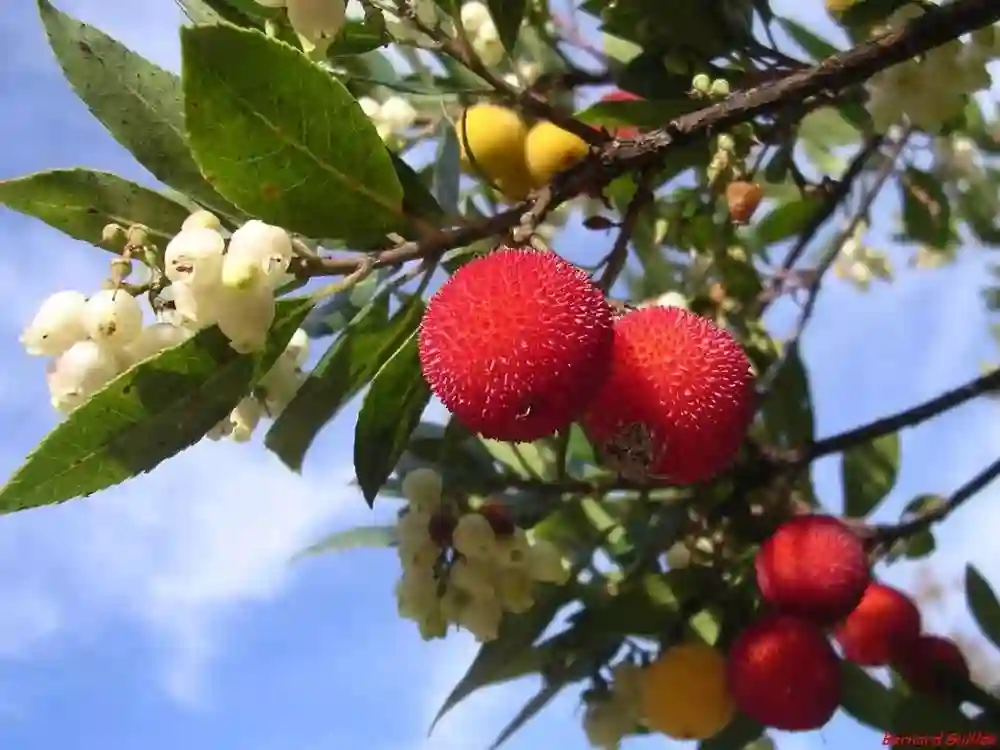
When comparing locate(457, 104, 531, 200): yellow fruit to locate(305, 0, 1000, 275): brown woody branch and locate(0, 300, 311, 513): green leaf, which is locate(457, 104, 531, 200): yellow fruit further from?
locate(0, 300, 311, 513): green leaf

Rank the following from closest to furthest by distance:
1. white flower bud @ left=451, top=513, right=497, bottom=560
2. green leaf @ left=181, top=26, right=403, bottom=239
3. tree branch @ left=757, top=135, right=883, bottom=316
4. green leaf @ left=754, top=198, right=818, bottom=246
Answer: green leaf @ left=181, top=26, right=403, bottom=239
white flower bud @ left=451, top=513, right=497, bottom=560
tree branch @ left=757, top=135, right=883, bottom=316
green leaf @ left=754, top=198, right=818, bottom=246

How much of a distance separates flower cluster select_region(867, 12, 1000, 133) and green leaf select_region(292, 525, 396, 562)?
74cm

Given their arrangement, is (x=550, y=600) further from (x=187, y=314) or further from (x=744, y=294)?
(x=187, y=314)

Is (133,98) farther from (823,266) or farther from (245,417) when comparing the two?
(823,266)

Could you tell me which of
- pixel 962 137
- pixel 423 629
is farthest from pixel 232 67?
pixel 962 137

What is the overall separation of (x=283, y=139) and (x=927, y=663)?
91cm

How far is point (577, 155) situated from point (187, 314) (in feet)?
1.50

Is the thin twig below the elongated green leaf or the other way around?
the other way around

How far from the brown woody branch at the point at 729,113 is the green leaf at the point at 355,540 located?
705mm

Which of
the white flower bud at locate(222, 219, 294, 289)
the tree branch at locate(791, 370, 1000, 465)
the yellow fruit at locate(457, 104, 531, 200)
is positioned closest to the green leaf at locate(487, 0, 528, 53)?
the yellow fruit at locate(457, 104, 531, 200)

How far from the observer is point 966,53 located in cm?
98

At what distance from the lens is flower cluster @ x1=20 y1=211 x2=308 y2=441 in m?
0.60

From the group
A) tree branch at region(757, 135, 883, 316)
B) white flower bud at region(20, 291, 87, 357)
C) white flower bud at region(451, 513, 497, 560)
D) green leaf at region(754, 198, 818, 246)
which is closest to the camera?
white flower bud at region(20, 291, 87, 357)

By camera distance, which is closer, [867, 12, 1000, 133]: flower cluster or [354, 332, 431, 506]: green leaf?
[354, 332, 431, 506]: green leaf
